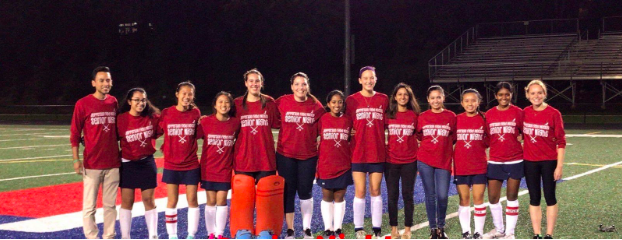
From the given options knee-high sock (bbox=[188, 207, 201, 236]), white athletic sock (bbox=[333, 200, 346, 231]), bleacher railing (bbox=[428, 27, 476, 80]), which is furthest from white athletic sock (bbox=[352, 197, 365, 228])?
bleacher railing (bbox=[428, 27, 476, 80])

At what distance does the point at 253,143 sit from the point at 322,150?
27.3 inches

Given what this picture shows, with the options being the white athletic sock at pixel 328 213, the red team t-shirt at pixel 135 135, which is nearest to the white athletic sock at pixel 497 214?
the white athletic sock at pixel 328 213

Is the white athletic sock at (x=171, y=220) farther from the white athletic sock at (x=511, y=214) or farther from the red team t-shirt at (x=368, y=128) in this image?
the white athletic sock at (x=511, y=214)

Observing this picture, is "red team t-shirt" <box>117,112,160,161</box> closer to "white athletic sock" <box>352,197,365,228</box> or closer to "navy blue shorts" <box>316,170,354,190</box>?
"navy blue shorts" <box>316,170,354,190</box>

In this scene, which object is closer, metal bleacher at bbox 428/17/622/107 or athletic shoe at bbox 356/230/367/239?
athletic shoe at bbox 356/230/367/239

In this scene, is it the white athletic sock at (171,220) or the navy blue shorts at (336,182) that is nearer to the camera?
the white athletic sock at (171,220)

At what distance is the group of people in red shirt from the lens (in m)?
5.91

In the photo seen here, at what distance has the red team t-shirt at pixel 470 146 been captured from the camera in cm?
604

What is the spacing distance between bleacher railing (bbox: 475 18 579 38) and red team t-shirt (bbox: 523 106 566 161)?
3029 centimetres

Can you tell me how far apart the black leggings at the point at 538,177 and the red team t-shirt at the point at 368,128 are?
4.49 feet

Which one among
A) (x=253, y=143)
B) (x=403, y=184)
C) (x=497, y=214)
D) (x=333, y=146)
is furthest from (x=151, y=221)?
(x=497, y=214)

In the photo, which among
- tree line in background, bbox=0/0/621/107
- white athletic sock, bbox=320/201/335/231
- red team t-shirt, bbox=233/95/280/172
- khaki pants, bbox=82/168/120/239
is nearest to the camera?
khaki pants, bbox=82/168/120/239

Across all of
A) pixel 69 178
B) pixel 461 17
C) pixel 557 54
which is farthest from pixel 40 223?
pixel 461 17

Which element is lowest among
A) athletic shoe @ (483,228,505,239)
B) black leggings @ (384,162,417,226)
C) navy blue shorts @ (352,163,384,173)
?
athletic shoe @ (483,228,505,239)
